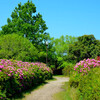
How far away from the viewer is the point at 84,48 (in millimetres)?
40500

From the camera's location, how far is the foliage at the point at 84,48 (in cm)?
3959

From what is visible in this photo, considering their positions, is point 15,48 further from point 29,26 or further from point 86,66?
point 86,66

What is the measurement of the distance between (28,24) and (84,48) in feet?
49.3

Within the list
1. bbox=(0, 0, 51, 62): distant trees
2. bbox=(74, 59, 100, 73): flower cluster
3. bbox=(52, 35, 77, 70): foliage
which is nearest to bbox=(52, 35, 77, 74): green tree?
bbox=(52, 35, 77, 70): foliage

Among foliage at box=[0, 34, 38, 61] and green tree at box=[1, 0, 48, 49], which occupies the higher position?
green tree at box=[1, 0, 48, 49]

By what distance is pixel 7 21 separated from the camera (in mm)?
37875

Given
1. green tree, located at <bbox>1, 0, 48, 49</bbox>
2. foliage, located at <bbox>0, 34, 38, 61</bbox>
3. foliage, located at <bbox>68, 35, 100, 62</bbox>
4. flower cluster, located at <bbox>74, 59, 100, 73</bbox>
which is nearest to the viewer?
flower cluster, located at <bbox>74, 59, 100, 73</bbox>

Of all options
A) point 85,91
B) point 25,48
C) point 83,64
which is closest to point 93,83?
point 85,91

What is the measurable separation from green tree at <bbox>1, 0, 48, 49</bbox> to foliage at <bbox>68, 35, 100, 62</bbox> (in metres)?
8.64

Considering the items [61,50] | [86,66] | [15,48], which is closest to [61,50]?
[61,50]

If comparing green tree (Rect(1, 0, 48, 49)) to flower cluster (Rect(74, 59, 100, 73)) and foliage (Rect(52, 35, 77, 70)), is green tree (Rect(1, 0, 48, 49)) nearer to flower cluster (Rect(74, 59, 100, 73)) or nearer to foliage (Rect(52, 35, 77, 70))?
foliage (Rect(52, 35, 77, 70))

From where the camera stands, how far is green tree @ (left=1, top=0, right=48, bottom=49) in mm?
34406

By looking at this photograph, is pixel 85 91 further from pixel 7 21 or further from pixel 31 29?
pixel 7 21

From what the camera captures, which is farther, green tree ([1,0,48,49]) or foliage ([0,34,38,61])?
green tree ([1,0,48,49])
